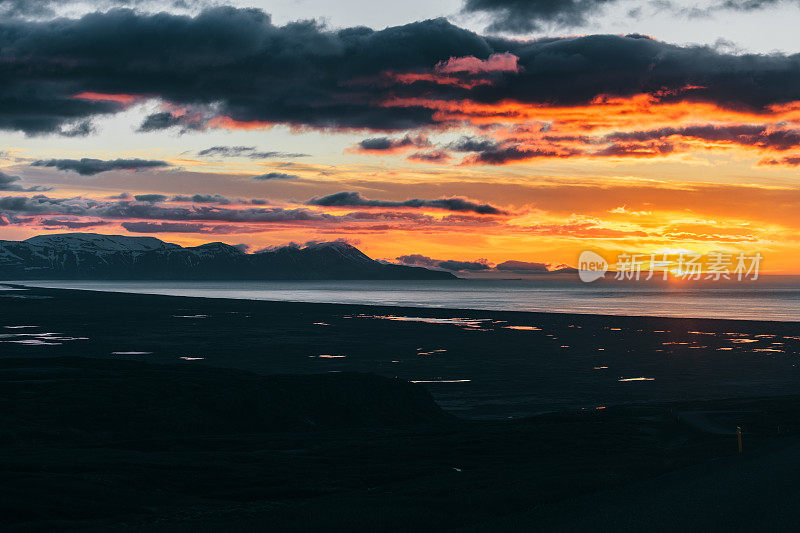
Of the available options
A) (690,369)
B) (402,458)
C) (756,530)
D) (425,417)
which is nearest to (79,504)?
(402,458)

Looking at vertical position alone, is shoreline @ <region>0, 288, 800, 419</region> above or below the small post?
below

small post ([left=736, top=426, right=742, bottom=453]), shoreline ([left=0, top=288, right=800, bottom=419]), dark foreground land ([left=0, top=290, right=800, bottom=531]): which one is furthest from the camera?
shoreline ([left=0, top=288, right=800, bottom=419])

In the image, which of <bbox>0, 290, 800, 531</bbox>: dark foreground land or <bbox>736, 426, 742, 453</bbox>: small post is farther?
<bbox>736, 426, 742, 453</bbox>: small post

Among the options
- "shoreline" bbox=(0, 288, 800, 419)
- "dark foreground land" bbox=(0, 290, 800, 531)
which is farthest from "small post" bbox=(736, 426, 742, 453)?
"shoreline" bbox=(0, 288, 800, 419)

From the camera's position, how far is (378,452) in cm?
2100

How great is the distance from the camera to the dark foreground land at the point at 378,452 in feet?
44.8

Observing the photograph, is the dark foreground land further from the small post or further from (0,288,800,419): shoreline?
(0,288,800,419): shoreline

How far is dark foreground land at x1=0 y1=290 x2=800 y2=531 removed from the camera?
13648mm

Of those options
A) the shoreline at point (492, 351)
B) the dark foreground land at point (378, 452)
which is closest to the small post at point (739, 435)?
the dark foreground land at point (378, 452)

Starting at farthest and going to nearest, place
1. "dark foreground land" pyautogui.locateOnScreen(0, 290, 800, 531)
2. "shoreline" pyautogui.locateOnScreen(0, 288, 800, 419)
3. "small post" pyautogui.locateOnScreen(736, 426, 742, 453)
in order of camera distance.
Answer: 1. "shoreline" pyautogui.locateOnScreen(0, 288, 800, 419)
2. "small post" pyautogui.locateOnScreen(736, 426, 742, 453)
3. "dark foreground land" pyautogui.locateOnScreen(0, 290, 800, 531)

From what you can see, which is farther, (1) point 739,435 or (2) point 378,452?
(1) point 739,435

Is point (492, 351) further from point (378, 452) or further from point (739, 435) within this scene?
point (378, 452)

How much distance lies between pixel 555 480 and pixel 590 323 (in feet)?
271

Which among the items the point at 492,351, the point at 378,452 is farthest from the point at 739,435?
the point at 492,351
